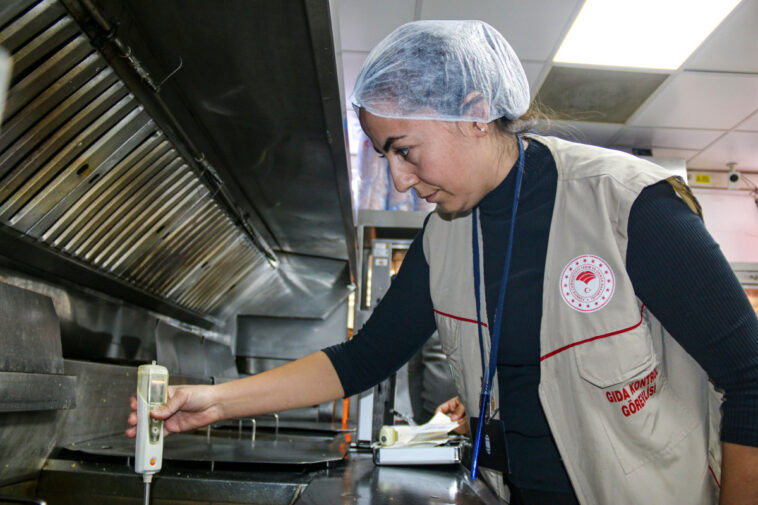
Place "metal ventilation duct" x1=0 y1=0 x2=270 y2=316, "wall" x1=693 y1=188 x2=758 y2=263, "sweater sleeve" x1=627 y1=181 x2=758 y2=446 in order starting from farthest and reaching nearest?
1. "wall" x1=693 y1=188 x2=758 y2=263
2. "metal ventilation duct" x1=0 y1=0 x2=270 y2=316
3. "sweater sleeve" x1=627 y1=181 x2=758 y2=446

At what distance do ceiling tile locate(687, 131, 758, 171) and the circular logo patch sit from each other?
12.3 feet

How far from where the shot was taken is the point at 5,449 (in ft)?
3.36

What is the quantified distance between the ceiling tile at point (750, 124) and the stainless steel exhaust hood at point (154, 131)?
3143 millimetres

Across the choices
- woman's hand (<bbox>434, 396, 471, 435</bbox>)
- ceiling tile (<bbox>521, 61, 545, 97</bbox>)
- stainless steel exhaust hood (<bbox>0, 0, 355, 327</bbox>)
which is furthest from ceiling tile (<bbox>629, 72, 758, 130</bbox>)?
woman's hand (<bbox>434, 396, 471, 435</bbox>)

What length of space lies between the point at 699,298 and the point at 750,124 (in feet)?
12.4

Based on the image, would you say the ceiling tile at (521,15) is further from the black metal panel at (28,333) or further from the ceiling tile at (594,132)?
the black metal panel at (28,333)

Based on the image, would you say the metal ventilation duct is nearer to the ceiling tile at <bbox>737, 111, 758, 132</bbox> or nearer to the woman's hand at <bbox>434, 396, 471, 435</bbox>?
the woman's hand at <bbox>434, 396, 471, 435</bbox>

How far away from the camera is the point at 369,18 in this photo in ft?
9.41

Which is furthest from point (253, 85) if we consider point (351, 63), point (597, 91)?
point (597, 91)

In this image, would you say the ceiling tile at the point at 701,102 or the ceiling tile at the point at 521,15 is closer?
the ceiling tile at the point at 521,15

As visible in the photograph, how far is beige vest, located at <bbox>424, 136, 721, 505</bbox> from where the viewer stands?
2.61 ft

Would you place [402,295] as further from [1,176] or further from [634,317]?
[1,176]

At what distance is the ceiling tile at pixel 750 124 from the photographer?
368cm

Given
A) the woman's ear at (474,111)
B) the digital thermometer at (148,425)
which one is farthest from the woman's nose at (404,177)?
the digital thermometer at (148,425)
